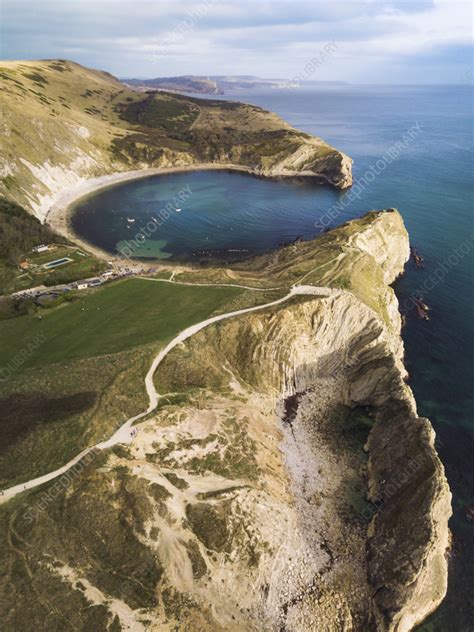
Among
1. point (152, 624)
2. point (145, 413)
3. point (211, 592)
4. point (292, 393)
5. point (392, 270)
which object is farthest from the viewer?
point (392, 270)

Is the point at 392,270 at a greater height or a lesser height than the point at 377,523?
greater

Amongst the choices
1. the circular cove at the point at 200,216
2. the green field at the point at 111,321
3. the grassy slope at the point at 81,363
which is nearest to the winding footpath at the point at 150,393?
the grassy slope at the point at 81,363

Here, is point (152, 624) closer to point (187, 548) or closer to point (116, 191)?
point (187, 548)

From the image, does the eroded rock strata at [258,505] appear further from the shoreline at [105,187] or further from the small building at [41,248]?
the small building at [41,248]

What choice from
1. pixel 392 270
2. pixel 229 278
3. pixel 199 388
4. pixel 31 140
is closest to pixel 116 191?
pixel 31 140

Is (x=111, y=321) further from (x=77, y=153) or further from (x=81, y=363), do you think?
(x=77, y=153)

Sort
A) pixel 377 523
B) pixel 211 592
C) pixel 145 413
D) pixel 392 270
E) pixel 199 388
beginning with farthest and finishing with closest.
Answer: pixel 392 270 < pixel 199 388 < pixel 145 413 < pixel 377 523 < pixel 211 592

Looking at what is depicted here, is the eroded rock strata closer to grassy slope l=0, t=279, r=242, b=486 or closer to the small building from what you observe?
grassy slope l=0, t=279, r=242, b=486
